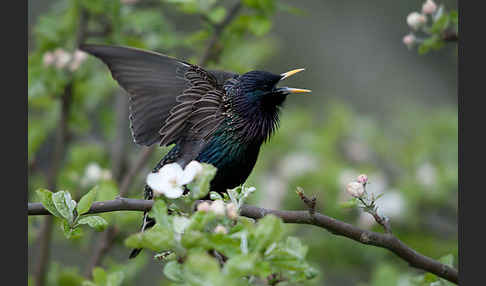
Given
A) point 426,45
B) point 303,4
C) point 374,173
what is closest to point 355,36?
point 303,4

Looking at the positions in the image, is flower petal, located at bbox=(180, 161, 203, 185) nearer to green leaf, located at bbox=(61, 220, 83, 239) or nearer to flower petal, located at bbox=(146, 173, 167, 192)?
flower petal, located at bbox=(146, 173, 167, 192)

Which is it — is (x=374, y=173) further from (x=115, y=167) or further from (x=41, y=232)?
(x=41, y=232)

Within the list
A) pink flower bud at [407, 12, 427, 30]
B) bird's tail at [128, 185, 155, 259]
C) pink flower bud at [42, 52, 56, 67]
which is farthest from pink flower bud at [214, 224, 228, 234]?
pink flower bud at [42, 52, 56, 67]

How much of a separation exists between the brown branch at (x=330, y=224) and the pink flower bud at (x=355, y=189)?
3.9 inches

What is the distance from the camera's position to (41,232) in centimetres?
328

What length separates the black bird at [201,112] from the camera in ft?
8.78

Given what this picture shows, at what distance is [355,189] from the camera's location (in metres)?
1.81

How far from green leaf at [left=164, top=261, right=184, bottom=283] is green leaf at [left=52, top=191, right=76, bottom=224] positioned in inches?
14.7

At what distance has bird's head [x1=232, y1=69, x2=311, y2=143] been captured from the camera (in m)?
2.72

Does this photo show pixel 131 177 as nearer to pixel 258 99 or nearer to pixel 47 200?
pixel 258 99

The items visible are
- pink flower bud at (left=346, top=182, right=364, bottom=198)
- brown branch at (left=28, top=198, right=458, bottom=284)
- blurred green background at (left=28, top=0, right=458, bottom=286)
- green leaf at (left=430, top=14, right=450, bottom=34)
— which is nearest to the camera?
brown branch at (left=28, top=198, right=458, bottom=284)

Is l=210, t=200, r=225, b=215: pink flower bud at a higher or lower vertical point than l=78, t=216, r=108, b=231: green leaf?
higher

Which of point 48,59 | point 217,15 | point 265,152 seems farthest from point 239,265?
point 265,152

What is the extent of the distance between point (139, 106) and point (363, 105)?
422 cm
